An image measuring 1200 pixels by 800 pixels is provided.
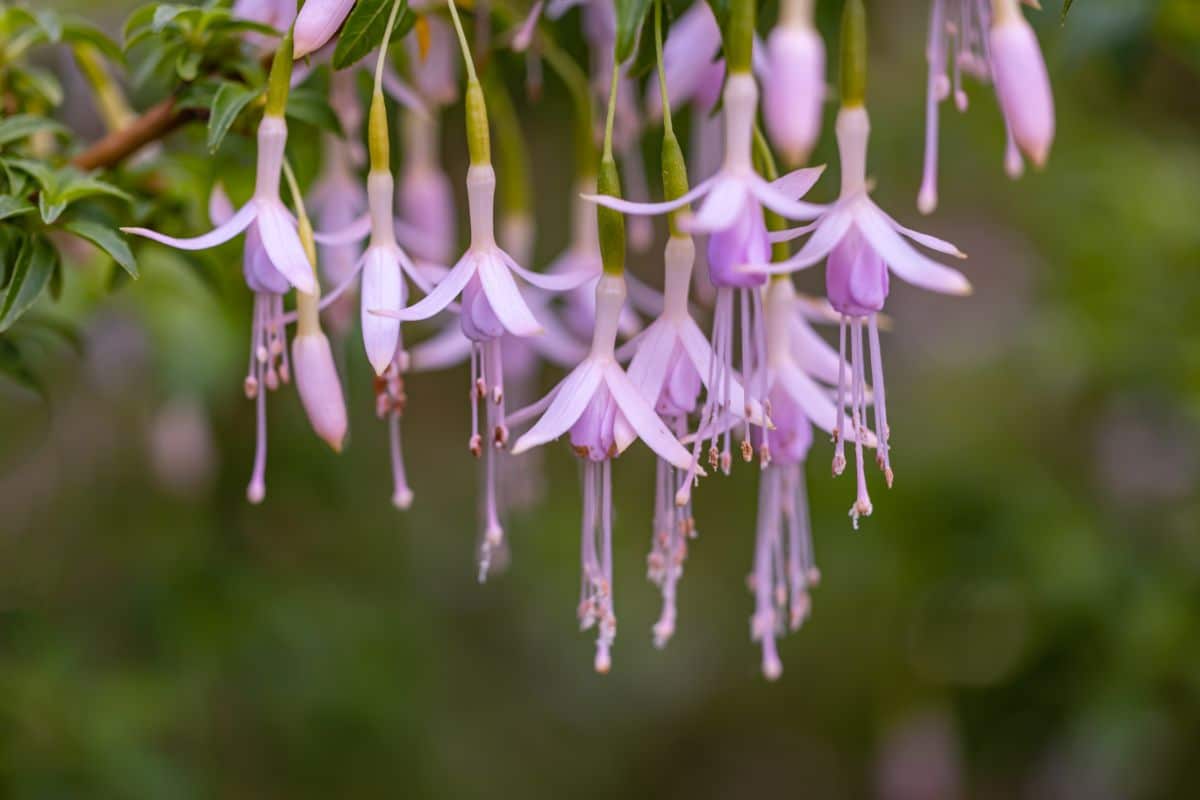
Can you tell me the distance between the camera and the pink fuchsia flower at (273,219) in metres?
0.96

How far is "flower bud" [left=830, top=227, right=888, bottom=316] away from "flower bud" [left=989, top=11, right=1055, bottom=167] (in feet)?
0.42

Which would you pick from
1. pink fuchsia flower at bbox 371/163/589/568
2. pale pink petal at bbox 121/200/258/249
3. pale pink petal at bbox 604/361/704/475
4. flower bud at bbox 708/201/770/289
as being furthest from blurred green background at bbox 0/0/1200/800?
flower bud at bbox 708/201/770/289

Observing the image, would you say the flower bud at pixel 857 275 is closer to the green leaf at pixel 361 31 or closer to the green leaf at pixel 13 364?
the green leaf at pixel 361 31

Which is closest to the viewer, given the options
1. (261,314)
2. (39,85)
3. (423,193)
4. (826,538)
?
(261,314)

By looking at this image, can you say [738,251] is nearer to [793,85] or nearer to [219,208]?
[793,85]

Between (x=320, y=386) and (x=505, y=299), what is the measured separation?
184 millimetres

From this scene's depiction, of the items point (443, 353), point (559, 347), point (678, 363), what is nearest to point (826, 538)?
point (559, 347)

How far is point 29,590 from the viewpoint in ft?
7.50

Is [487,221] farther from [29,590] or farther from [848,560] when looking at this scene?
[848,560]

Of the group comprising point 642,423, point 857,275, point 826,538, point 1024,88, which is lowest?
point 826,538

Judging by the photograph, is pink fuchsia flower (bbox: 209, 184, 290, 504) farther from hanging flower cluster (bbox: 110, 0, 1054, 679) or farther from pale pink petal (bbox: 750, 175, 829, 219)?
pale pink petal (bbox: 750, 175, 829, 219)

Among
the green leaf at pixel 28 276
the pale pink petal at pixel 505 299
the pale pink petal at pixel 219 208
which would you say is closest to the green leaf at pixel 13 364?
the green leaf at pixel 28 276

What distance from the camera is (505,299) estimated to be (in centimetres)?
92

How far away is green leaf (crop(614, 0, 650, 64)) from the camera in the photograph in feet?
2.78
